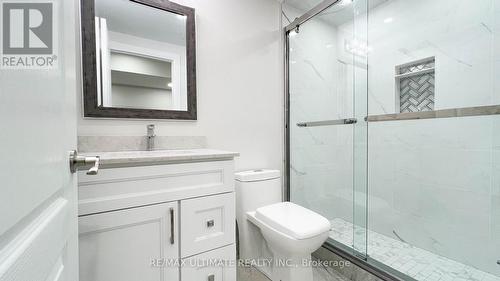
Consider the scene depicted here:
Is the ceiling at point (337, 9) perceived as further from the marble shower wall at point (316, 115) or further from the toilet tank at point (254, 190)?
the toilet tank at point (254, 190)

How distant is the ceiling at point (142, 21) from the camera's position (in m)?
1.33

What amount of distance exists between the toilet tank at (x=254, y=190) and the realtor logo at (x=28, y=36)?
4.28ft

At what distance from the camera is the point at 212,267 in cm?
117

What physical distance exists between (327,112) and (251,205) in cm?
111

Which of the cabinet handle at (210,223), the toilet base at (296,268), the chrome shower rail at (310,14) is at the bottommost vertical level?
the toilet base at (296,268)

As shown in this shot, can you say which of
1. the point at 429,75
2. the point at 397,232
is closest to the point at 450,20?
the point at 429,75

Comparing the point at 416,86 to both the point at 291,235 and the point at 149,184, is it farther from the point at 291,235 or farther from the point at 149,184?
the point at 149,184

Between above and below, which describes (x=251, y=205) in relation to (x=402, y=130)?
below

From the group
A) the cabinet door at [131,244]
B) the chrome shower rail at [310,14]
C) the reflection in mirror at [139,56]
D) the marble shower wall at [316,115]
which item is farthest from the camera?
the marble shower wall at [316,115]

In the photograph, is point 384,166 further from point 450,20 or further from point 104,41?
point 104,41

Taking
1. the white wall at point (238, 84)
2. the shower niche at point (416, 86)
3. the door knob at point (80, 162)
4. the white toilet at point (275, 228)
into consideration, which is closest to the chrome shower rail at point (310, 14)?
the white wall at point (238, 84)

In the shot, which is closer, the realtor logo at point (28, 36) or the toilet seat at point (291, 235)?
the realtor logo at point (28, 36)

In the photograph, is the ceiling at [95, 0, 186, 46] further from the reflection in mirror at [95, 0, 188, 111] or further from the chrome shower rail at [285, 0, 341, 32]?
the chrome shower rail at [285, 0, 341, 32]

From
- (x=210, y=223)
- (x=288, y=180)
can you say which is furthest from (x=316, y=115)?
(x=210, y=223)
